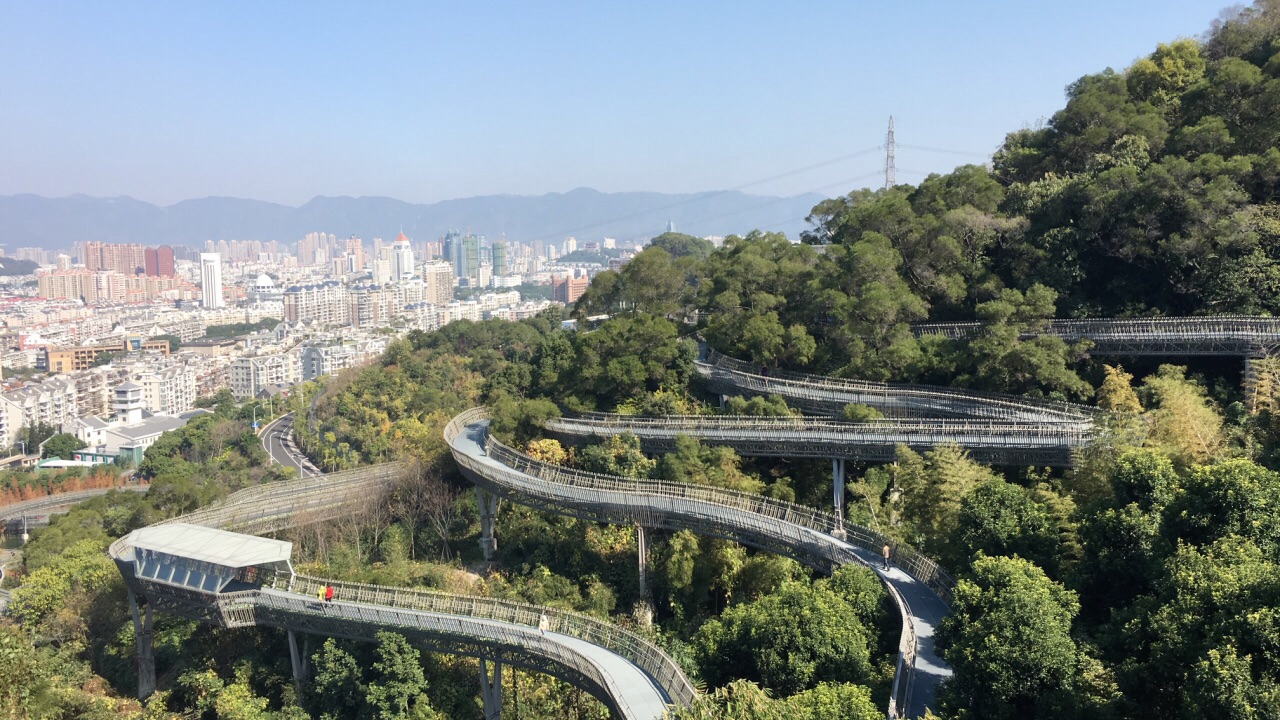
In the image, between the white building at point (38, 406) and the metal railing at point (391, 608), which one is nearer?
the metal railing at point (391, 608)

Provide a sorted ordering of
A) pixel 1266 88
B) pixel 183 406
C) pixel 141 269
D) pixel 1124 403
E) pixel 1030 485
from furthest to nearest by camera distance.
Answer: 1. pixel 141 269
2. pixel 183 406
3. pixel 1266 88
4. pixel 1124 403
5. pixel 1030 485

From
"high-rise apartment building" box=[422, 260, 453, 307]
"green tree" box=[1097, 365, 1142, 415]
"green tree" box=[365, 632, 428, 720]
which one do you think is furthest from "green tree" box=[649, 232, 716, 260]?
"high-rise apartment building" box=[422, 260, 453, 307]

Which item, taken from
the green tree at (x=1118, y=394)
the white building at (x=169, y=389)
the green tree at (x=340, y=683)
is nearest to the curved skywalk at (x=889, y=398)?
the green tree at (x=1118, y=394)

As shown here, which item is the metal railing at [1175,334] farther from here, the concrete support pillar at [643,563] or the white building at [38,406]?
the white building at [38,406]

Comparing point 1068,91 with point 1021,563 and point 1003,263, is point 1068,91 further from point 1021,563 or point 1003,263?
point 1021,563

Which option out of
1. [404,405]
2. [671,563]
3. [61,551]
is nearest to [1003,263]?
[671,563]

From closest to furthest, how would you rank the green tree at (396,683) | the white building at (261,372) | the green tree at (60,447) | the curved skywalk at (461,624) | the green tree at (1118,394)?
the curved skywalk at (461,624), the green tree at (396,683), the green tree at (1118,394), the green tree at (60,447), the white building at (261,372)
